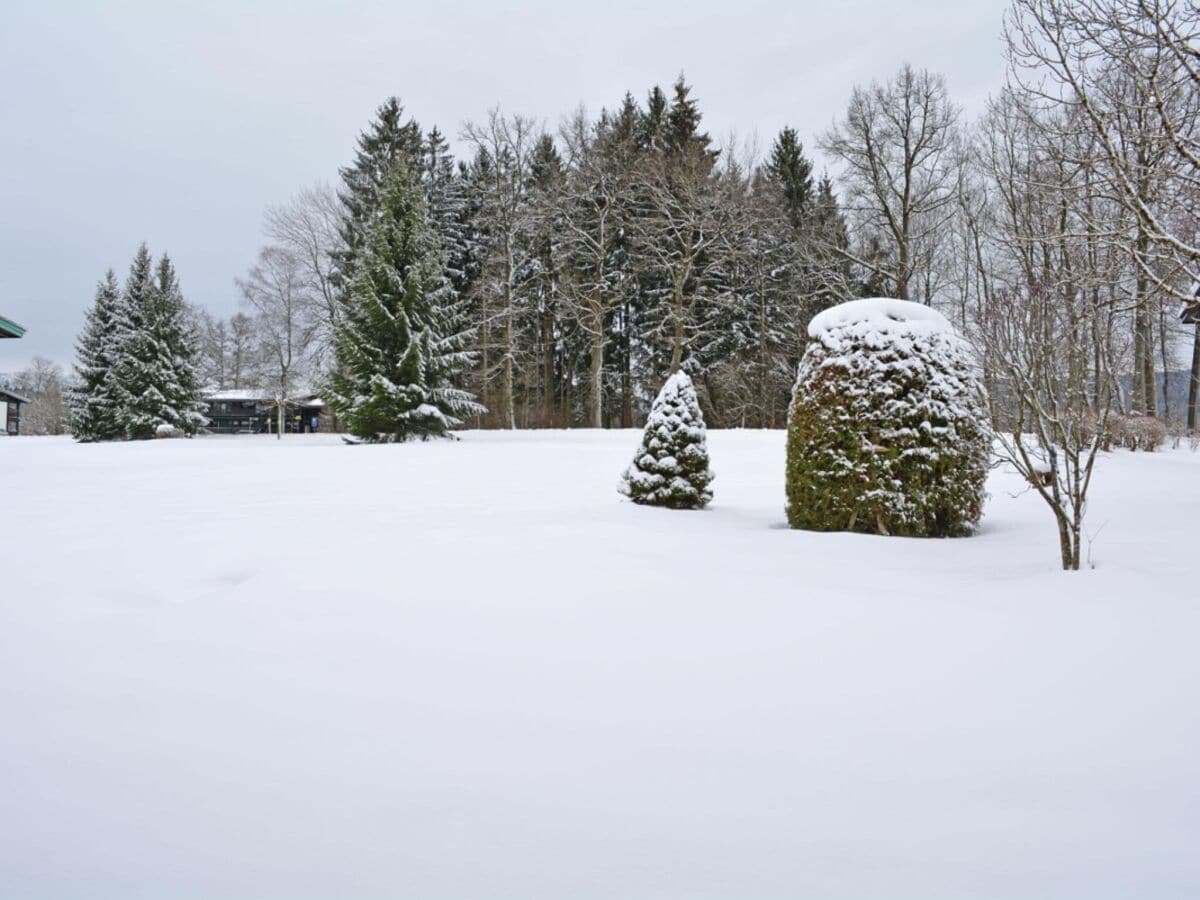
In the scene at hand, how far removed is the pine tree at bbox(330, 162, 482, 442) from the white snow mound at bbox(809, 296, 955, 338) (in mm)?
15076

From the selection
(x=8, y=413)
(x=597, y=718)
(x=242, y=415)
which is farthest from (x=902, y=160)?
(x=8, y=413)

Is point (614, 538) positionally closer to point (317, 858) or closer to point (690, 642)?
point (690, 642)

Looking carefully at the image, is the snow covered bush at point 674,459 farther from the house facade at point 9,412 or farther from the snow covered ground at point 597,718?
the house facade at point 9,412

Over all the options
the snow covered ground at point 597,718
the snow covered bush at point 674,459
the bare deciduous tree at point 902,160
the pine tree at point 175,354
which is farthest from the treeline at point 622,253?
the snow covered ground at point 597,718

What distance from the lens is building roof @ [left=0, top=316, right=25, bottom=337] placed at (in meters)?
14.4

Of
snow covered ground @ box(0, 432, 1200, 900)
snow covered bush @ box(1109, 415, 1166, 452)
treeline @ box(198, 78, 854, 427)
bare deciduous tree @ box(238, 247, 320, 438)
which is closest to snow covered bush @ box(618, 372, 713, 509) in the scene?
snow covered ground @ box(0, 432, 1200, 900)

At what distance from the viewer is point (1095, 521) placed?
22.5 feet

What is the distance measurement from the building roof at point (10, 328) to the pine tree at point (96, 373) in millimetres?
15736

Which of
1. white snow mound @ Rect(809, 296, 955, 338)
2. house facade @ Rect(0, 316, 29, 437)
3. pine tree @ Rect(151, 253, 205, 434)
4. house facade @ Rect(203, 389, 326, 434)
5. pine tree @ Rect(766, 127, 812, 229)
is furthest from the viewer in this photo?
house facade @ Rect(203, 389, 326, 434)

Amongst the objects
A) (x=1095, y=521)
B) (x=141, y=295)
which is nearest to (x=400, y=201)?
(x=141, y=295)

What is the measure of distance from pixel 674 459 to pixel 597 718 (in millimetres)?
4825

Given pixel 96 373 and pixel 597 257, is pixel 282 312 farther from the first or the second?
pixel 597 257

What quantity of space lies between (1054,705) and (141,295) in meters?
36.2

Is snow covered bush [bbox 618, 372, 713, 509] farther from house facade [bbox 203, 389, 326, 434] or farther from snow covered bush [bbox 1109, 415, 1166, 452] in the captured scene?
house facade [bbox 203, 389, 326, 434]
